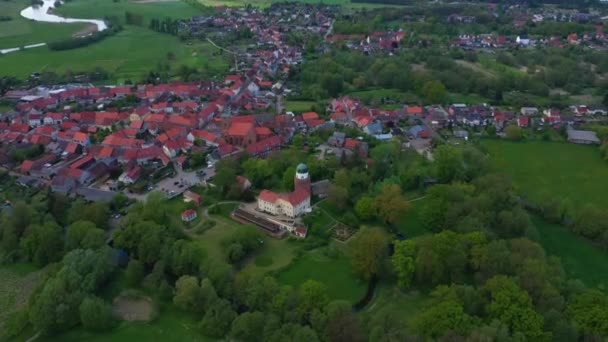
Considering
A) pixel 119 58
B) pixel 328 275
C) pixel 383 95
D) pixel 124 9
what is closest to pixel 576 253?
pixel 328 275

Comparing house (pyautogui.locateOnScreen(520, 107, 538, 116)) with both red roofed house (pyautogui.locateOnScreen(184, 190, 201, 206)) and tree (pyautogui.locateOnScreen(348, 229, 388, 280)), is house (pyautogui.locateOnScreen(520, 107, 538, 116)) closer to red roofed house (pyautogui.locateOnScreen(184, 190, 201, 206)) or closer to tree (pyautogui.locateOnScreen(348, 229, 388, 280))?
tree (pyautogui.locateOnScreen(348, 229, 388, 280))

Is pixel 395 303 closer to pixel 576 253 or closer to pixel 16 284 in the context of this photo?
pixel 576 253

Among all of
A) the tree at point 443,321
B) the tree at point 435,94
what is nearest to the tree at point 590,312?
the tree at point 443,321

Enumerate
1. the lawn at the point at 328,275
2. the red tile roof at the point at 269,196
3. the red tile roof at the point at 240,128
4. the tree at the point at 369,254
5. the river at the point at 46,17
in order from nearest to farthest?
1. the lawn at the point at 328,275
2. the tree at the point at 369,254
3. the red tile roof at the point at 269,196
4. the red tile roof at the point at 240,128
5. the river at the point at 46,17

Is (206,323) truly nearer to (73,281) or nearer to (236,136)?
(73,281)

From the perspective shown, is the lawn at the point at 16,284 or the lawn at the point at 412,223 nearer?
the lawn at the point at 16,284

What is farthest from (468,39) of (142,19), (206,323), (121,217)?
(206,323)

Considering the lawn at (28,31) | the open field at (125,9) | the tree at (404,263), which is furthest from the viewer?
the open field at (125,9)

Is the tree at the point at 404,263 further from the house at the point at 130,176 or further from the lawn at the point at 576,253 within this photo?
the house at the point at 130,176
